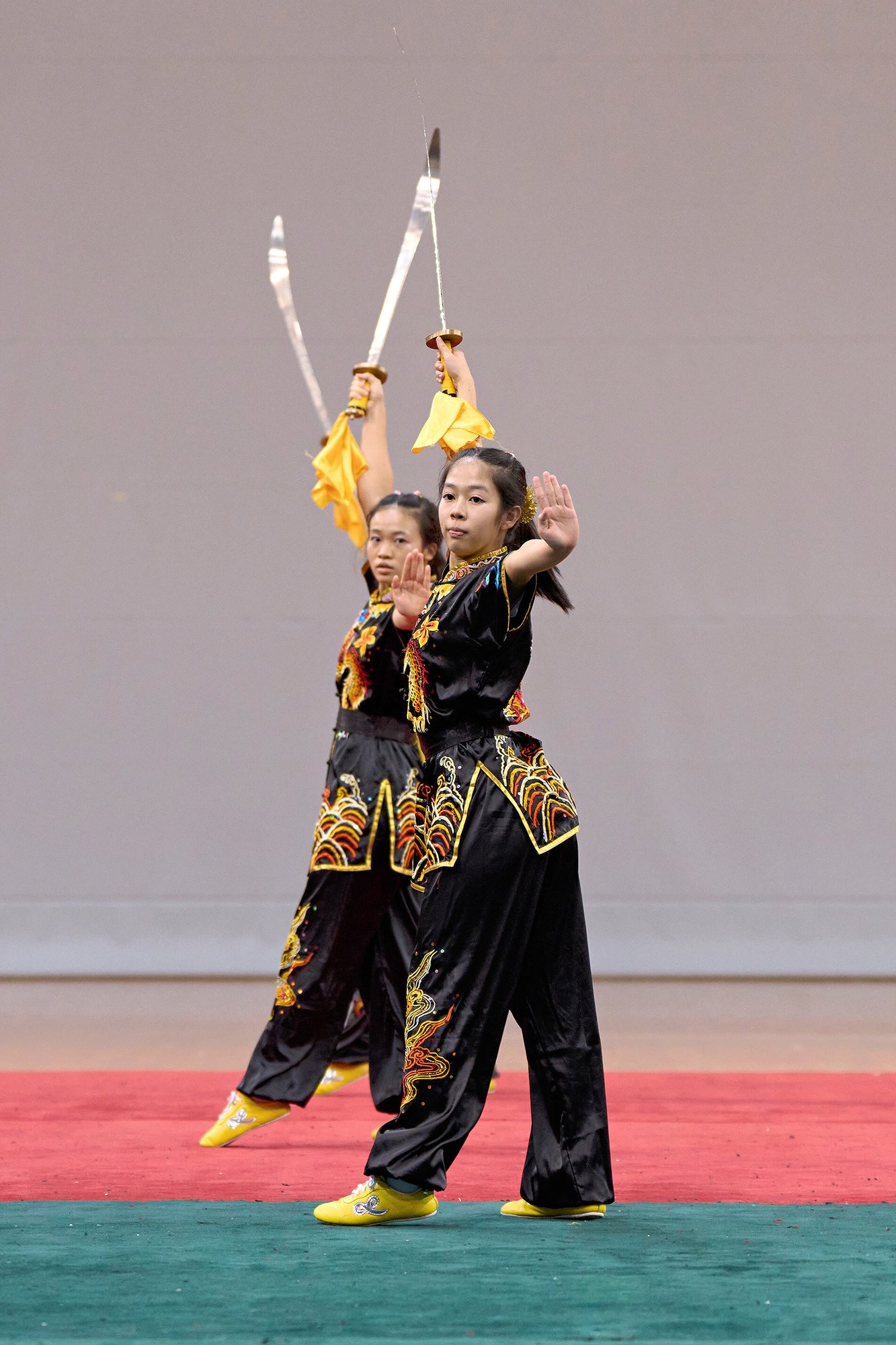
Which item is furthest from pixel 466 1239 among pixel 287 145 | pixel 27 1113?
pixel 287 145

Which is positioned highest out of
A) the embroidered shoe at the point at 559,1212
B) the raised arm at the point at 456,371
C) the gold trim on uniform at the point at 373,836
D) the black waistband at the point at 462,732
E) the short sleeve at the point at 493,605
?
the raised arm at the point at 456,371

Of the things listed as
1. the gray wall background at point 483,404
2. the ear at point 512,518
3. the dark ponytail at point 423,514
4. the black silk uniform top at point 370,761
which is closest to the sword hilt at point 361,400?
the dark ponytail at point 423,514

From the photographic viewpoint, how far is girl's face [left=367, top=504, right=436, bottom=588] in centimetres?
286

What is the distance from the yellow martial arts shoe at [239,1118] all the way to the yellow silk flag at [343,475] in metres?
1.17

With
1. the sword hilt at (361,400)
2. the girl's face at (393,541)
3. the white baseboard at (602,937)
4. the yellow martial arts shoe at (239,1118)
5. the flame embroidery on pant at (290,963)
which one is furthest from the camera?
the white baseboard at (602,937)

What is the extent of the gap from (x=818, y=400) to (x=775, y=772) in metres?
1.35

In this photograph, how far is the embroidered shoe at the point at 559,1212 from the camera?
2.03m

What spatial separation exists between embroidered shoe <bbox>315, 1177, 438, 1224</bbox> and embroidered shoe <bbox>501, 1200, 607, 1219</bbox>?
0.53 ft

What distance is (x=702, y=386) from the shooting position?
5125 millimetres

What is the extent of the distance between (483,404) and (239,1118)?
3.15 metres

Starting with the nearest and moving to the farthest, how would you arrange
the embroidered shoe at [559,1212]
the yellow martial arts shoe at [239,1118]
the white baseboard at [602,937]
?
the embroidered shoe at [559,1212]
the yellow martial arts shoe at [239,1118]
the white baseboard at [602,937]

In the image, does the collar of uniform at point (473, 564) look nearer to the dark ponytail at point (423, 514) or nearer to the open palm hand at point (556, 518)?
the open palm hand at point (556, 518)

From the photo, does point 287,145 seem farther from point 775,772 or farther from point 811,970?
point 811,970

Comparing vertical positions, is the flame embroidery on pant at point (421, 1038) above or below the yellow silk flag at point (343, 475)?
below
